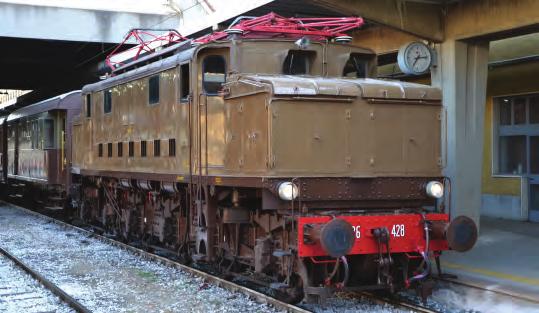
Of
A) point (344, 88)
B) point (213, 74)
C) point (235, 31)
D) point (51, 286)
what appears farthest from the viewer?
point (51, 286)

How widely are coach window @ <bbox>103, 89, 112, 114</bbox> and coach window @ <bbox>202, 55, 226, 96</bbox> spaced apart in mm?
4723

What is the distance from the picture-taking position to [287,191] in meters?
7.16

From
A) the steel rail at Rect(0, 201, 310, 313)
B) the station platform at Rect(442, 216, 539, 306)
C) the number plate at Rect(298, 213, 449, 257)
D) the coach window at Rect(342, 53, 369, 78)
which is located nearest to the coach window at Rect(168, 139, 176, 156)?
the steel rail at Rect(0, 201, 310, 313)

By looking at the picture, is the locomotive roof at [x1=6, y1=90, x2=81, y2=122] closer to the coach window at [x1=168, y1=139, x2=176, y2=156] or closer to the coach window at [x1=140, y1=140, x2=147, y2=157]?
the coach window at [x1=140, y1=140, x2=147, y2=157]

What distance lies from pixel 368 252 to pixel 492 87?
9590 millimetres

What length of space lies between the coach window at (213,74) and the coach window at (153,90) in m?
1.76

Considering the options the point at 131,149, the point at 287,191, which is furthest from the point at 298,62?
the point at 131,149

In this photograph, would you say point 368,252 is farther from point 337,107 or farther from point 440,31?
point 440,31

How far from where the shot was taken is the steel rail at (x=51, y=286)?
7984 mm

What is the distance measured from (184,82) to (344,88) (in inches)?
110

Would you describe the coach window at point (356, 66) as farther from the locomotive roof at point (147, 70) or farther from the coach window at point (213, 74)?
the locomotive roof at point (147, 70)

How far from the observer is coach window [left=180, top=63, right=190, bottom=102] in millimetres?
9289

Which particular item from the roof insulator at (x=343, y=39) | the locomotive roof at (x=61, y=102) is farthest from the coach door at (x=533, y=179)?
the locomotive roof at (x=61, y=102)

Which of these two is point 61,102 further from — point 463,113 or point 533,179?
point 533,179
